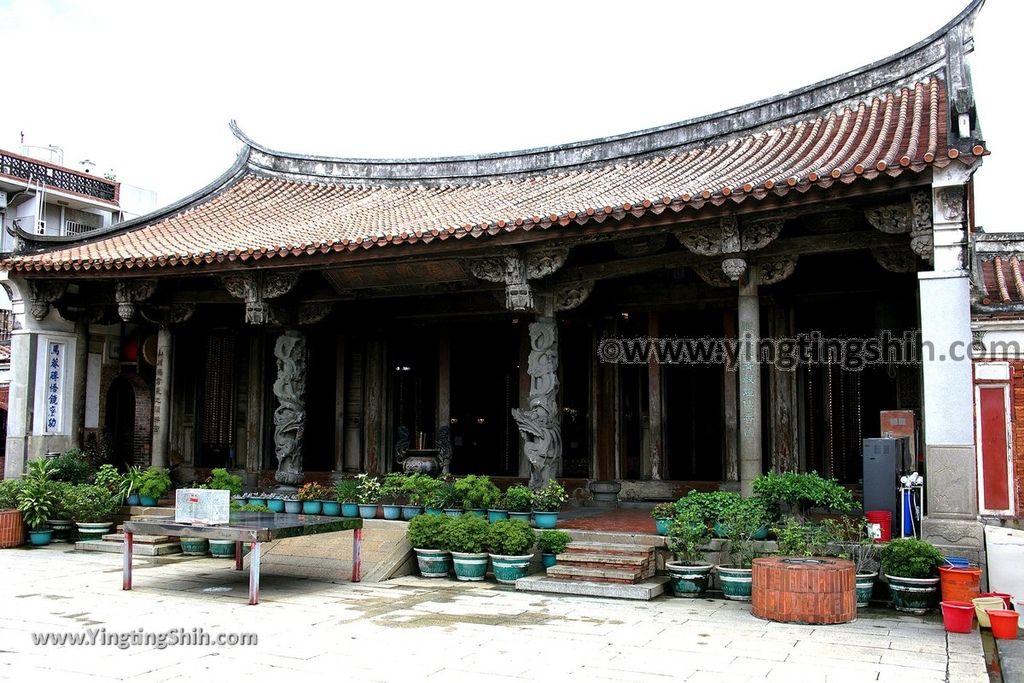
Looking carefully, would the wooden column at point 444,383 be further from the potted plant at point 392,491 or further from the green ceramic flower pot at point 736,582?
the green ceramic flower pot at point 736,582

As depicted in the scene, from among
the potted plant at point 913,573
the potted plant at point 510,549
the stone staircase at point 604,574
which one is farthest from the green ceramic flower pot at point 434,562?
the potted plant at point 913,573

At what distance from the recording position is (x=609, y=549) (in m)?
8.73

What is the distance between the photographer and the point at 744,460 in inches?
352

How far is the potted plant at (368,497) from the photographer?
10.5 m

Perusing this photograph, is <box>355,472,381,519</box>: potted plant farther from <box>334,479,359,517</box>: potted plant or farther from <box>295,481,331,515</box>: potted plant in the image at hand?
<box>295,481,331,515</box>: potted plant

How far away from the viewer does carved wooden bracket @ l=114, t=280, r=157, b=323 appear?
1238cm

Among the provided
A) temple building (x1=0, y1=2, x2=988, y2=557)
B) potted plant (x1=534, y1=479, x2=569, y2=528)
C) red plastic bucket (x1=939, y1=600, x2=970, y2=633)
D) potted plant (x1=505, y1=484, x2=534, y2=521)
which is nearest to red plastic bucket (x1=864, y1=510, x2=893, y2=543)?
temple building (x1=0, y1=2, x2=988, y2=557)

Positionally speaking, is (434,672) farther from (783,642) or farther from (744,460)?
(744,460)

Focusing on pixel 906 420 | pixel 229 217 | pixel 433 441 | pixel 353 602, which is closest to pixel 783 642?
pixel 353 602

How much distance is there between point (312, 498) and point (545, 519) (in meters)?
3.14

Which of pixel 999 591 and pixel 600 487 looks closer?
pixel 999 591

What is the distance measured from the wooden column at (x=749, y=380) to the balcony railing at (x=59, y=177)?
22.6m

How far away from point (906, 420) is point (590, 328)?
454 centimetres

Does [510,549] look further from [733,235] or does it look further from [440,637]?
[733,235]
